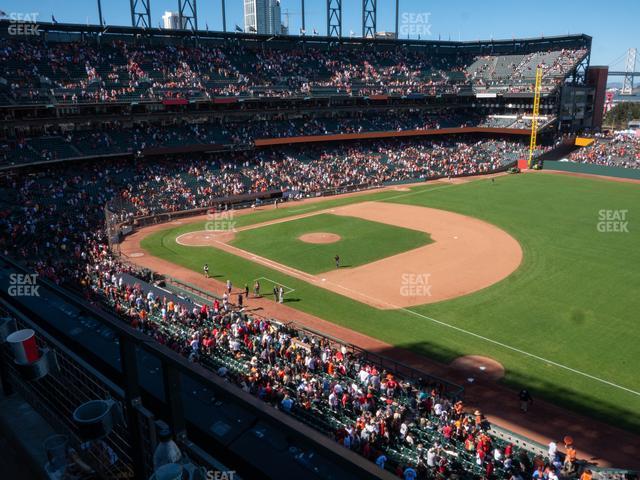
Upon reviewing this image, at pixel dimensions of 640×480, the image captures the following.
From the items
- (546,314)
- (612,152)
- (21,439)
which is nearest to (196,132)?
(546,314)

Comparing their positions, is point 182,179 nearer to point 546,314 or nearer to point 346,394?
point 546,314

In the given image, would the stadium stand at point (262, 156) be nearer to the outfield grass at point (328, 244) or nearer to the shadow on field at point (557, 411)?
the shadow on field at point (557, 411)

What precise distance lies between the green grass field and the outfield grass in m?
2.73

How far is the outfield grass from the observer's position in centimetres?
3475

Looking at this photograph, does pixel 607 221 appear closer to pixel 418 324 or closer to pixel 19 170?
pixel 418 324

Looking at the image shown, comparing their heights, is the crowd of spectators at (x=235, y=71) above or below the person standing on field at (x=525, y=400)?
above

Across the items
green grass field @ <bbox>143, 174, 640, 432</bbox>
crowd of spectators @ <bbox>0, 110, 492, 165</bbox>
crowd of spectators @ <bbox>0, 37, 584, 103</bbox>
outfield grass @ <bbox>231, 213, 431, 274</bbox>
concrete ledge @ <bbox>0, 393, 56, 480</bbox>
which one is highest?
crowd of spectators @ <bbox>0, 37, 584, 103</bbox>

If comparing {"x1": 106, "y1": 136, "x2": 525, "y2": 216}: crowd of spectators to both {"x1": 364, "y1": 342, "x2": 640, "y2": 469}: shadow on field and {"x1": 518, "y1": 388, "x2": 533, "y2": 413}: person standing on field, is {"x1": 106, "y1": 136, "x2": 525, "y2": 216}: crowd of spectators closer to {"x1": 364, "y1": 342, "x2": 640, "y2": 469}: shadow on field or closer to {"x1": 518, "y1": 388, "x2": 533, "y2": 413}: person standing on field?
{"x1": 364, "y1": 342, "x2": 640, "y2": 469}: shadow on field

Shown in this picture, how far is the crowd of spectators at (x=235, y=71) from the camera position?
50844 millimetres

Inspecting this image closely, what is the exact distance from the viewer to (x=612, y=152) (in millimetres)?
68062

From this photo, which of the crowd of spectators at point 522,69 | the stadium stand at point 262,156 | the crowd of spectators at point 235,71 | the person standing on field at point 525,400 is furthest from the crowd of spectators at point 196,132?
the person standing on field at point 525,400

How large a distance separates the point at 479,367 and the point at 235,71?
53869mm

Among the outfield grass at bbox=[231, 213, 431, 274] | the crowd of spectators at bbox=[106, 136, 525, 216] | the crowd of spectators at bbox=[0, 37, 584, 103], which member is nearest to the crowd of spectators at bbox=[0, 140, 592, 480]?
the crowd of spectators at bbox=[106, 136, 525, 216]

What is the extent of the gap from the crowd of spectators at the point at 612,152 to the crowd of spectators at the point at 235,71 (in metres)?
11.1
